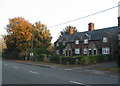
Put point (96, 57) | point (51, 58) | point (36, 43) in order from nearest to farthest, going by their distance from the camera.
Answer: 1. point (96, 57)
2. point (51, 58)
3. point (36, 43)

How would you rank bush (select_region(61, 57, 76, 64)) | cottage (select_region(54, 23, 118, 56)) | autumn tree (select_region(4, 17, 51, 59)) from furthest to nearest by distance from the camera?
autumn tree (select_region(4, 17, 51, 59)) < cottage (select_region(54, 23, 118, 56)) < bush (select_region(61, 57, 76, 64))

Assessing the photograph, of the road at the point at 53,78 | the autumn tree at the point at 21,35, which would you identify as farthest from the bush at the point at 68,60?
the autumn tree at the point at 21,35

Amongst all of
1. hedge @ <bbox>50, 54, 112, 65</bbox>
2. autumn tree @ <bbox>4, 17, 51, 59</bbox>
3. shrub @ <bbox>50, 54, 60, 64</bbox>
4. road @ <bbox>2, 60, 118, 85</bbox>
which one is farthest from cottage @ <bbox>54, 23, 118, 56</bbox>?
road @ <bbox>2, 60, 118, 85</bbox>

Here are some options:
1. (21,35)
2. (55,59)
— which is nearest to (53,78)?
(55,59)

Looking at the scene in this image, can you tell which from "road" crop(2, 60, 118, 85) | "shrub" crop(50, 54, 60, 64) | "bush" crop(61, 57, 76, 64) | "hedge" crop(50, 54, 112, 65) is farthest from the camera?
"shrub" crop(50, 54, 60, 64)

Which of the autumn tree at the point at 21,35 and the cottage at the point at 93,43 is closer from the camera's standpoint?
the cottage at the point at 93,43

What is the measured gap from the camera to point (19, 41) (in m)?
44.4

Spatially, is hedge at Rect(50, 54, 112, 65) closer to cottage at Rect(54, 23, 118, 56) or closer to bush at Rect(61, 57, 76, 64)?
bush at Rect(61, 57, 76, 64)

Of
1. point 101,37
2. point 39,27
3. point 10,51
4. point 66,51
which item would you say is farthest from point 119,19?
point 10,51

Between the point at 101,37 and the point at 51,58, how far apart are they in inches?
532

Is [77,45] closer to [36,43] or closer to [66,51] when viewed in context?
[66,51]

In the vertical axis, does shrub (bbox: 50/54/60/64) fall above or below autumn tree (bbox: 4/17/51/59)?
below

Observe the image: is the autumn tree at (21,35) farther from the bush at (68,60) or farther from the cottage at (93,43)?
the bush at (68,60)

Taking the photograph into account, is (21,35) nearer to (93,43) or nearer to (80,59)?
(93,43)
